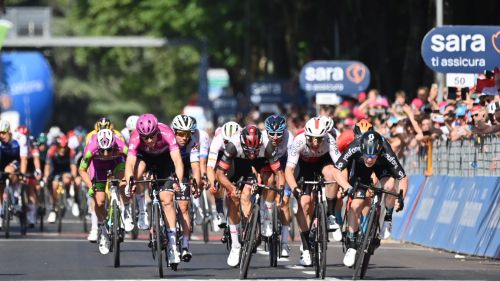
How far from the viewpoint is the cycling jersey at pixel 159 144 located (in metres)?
20.6

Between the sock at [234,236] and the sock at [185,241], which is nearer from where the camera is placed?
the sock at [185,241]

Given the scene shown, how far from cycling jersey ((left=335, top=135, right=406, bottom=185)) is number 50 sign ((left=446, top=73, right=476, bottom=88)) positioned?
808 centimetres

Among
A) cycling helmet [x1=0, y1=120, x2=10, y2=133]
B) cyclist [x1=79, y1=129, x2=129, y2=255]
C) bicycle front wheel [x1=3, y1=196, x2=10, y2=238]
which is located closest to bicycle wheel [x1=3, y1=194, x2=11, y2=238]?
bicycle front wheel [x1=3, y1=196, x2=10, y2=238]

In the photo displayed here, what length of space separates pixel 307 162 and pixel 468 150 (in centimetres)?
471

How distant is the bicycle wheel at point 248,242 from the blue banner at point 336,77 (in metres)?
19.3

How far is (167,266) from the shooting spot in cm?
2098

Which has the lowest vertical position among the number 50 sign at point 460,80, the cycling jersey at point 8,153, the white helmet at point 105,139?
the cycling jersey at point 8,153

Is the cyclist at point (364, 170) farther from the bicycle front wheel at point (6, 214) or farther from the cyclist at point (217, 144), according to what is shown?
the bicycle front wheel at point (6, 214)

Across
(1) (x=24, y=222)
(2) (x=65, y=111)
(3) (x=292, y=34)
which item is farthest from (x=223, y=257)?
(2) (x=65, y=111)

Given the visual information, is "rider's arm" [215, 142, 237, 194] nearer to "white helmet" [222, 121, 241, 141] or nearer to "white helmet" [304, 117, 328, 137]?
"white helmet" [222, 121, 241, 141]

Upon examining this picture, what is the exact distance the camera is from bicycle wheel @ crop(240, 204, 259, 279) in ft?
63.7

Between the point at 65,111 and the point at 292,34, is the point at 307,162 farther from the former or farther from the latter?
the point at 65,111

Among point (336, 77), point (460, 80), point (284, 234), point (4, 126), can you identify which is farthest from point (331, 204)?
point (336, 77)

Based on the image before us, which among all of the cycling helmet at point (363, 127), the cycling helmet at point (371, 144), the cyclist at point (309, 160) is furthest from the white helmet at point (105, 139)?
the cycling helmet at point (371, 144)
